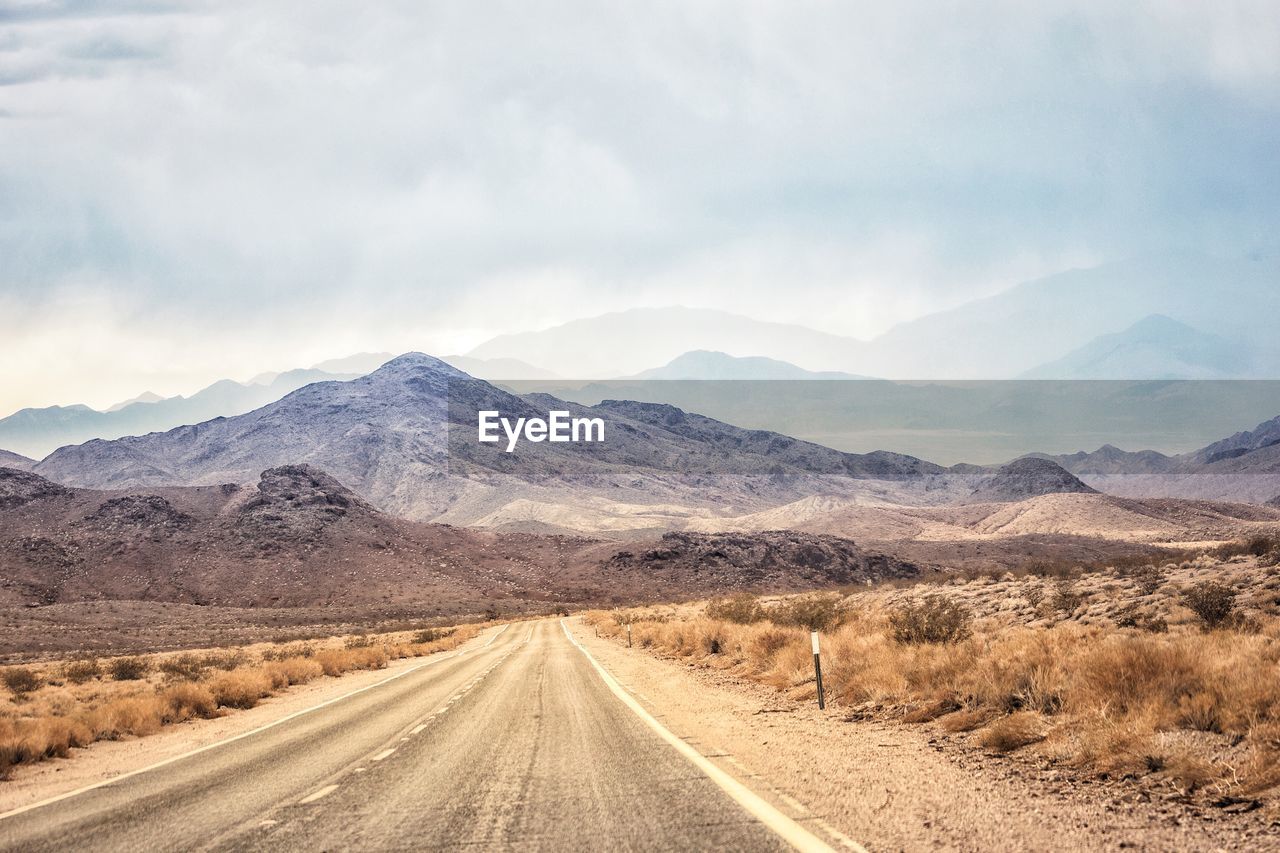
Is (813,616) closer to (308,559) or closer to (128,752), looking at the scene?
(128,752)

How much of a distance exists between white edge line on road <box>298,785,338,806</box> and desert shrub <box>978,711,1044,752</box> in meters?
7.23

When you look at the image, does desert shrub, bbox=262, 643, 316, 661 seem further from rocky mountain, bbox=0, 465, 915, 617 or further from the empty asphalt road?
rocky mountain, bbox=0, 465, 915, 617

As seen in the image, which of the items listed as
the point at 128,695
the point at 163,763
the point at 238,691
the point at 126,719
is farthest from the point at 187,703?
the point at 163,763

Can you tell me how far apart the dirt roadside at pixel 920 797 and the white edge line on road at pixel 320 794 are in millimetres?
4295

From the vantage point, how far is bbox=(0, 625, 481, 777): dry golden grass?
44.9 feet

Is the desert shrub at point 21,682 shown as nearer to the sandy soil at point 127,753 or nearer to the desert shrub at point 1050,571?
the sandy soil at point 127,753

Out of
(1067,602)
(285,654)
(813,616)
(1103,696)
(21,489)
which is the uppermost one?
(21,489)

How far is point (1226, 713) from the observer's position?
737 centimetres

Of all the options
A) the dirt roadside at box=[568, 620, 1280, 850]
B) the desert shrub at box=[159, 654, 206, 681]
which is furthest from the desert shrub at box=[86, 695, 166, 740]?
the dirt roadside at box=[568, 620, 1280, 850]

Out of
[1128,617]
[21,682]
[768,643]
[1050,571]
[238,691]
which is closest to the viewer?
[1128,617]

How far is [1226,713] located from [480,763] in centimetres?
787

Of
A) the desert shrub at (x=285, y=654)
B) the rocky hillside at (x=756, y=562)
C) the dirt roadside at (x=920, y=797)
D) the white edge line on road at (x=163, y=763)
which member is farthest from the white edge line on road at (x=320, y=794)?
the rocky hillside at (x=756, y=562)

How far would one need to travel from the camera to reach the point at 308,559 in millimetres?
106000

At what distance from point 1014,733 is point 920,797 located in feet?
7.96
